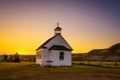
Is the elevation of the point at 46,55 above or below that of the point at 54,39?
below

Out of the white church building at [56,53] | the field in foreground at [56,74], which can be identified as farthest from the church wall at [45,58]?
the field in foreground at [56,74]

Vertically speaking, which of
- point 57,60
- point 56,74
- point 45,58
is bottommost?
point 56,74

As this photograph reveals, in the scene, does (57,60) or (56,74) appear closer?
(56,74)

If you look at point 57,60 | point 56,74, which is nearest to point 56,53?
point 57,60

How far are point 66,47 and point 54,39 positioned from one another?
2.92 m

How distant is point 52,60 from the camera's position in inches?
1658

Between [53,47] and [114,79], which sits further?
[53,47]

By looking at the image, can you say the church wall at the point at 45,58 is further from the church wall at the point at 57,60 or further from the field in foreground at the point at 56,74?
the field in foreground at the point at 56,74

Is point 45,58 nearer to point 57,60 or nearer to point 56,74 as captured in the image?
point 57,60

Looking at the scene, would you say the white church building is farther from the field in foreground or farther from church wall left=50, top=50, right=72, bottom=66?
the field in foreground

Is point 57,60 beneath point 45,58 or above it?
beneath

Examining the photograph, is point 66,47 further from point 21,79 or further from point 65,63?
point 21,79

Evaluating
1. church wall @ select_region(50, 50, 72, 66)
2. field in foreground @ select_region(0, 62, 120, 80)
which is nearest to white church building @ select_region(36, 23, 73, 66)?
church wall @ select_region(50, 50, 72, 66)

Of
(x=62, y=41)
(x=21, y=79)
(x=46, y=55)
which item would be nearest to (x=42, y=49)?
(x=46, y=55)
